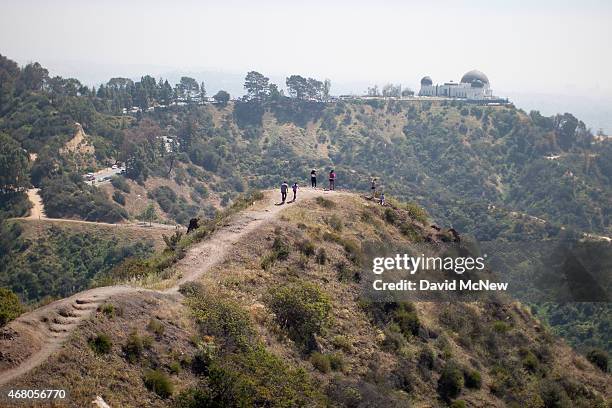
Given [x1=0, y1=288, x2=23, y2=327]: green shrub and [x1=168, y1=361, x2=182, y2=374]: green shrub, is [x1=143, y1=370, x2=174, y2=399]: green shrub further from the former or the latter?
[x1=0, y1=288, x2=23, y2=327]: green shrub

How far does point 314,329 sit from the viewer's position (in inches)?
819

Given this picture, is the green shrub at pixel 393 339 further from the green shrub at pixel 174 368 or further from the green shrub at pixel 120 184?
the green shrub at pixel 120 184

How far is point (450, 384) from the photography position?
2206cm

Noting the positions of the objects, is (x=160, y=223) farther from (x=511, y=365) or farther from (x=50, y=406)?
(x=50, y=406)

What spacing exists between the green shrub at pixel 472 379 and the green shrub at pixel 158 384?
11.9 m

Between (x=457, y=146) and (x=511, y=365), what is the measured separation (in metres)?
111

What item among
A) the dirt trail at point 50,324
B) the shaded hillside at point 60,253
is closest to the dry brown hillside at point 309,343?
the dirt trail at point 50,324

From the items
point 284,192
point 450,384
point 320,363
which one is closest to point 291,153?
point 284,192

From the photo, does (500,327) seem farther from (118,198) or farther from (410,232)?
(118,198)

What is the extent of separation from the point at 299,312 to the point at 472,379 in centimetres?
716

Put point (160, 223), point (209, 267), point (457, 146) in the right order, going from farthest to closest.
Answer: point (457, 146)
point (160, 223)
point (209, 267)

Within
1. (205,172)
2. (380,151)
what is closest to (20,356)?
(205,172)

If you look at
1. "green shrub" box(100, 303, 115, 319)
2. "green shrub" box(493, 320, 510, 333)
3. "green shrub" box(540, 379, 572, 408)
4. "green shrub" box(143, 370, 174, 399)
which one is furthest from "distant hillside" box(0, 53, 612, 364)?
"green shrub" box(100, 303, 115, 319)

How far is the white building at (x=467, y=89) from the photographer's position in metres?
161
